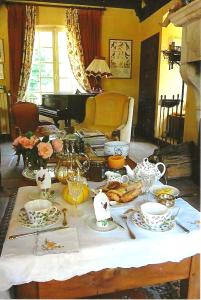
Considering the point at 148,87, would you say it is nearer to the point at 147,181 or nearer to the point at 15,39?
the point at 15,39

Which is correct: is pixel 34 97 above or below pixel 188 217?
above

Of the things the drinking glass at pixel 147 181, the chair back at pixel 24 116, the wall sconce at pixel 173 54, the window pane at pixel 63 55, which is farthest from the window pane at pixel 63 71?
the drinking glass at pixel 147 181

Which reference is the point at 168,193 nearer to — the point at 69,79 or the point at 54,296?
the point at 54,296

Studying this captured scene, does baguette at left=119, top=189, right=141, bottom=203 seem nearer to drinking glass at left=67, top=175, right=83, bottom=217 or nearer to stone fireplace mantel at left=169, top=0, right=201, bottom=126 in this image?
drinking glass at left=67, top=175, right=83, bottom=217

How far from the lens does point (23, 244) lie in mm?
883

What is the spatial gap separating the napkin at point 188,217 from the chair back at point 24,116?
365 centimetres

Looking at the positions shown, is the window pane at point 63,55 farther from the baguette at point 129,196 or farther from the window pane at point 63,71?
the baguette at point 129,196

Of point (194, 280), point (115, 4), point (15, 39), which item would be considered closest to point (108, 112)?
point (15, 39)

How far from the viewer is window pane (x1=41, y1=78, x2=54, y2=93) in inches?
225

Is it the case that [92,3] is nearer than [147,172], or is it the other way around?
[147,172]

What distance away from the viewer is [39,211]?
996 millimetres

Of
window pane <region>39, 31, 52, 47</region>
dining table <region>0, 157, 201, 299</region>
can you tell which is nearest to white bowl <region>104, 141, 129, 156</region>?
dining table <region>0, 157, 201, 299</region>

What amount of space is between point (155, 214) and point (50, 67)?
5285mm

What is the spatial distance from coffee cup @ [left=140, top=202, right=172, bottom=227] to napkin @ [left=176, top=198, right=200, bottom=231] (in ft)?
0.25
